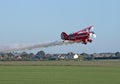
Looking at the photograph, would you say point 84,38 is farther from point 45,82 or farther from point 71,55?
point 71,55

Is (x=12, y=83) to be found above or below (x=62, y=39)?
below

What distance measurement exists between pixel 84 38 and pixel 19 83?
33.6 feet

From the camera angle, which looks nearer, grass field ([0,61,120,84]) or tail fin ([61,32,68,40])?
grass field ([0,61,120,84])

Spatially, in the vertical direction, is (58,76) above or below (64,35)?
below

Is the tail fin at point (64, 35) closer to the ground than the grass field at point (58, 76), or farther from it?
farther from it

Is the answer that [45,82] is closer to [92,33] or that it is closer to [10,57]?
[92,33]

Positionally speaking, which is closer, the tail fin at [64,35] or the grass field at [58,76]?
the grass field at [58,76]

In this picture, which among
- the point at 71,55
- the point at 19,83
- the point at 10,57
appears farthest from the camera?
the point at 71,55

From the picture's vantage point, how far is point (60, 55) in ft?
612

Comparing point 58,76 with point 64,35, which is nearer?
point 64,35

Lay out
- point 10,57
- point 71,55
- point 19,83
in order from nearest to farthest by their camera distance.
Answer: point 19,83 → point 10,57 → point 71,55

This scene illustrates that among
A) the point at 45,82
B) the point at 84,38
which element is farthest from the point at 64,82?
the point at 84,38

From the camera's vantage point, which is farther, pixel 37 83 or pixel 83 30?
pixel 83 30

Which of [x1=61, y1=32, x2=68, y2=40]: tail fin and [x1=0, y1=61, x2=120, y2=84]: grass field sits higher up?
[x1=61, y1=32, x2=68, y2=40]: tail fin
